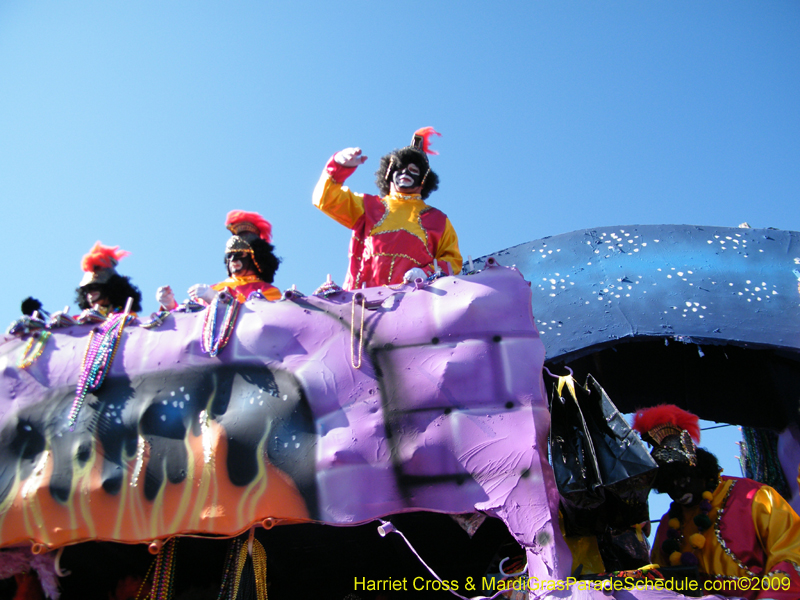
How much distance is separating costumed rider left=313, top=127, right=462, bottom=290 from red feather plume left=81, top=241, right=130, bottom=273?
1.46 metres

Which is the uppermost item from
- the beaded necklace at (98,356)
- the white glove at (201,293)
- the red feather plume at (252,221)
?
the red feather plume at (252,221)

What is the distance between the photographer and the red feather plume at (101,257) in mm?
4977

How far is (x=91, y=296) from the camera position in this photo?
16.2ft

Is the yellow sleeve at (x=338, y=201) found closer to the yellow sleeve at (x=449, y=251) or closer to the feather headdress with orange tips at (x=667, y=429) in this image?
the yellow sleeve at (x=449, y=251)

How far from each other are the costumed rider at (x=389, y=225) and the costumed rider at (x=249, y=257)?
1.72 feet

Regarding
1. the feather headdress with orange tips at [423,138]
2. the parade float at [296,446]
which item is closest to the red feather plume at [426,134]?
the feather headdress with orange tips at [423,138]

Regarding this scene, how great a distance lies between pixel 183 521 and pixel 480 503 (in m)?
1.29

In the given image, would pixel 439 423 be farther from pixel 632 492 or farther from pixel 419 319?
pixel 632 492

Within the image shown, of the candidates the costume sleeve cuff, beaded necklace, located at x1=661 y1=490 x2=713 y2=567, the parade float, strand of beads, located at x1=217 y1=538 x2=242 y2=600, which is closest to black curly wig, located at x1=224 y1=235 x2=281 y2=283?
the costume sleeve cuff

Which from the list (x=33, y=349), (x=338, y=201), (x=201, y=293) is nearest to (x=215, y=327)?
(x=201, y=293)

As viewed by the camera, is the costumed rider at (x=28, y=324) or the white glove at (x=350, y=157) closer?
the costumed rider at (x=28, y=324)

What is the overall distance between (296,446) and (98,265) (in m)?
2.39

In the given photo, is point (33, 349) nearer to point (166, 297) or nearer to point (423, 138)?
point (166, 297)

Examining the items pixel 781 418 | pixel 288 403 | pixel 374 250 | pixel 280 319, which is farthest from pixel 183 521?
pixel 781 418
